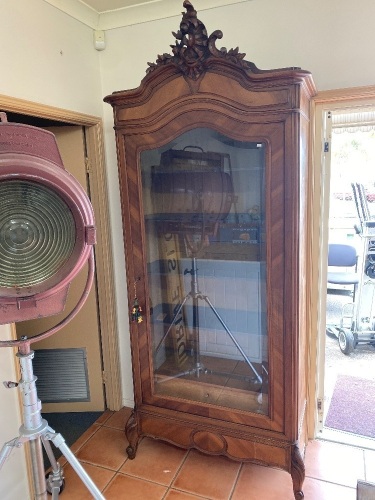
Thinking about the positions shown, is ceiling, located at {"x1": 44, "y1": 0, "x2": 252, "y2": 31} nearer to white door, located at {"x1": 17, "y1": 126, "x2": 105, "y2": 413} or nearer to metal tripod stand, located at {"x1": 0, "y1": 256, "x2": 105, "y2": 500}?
white door, located at {"x1": 17, "y1": 126, "x2": 105, "y2": 413}

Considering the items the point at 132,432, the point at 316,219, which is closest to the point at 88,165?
the point at 316,219

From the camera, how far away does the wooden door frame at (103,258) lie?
216 cm

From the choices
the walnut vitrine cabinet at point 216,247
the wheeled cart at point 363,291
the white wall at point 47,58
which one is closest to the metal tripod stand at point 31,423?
the walnut vitrine cabinet at point 216,247

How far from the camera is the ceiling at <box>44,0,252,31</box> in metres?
1.87

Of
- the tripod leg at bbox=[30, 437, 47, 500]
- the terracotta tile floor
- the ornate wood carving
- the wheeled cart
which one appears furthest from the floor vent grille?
the wheeled cart

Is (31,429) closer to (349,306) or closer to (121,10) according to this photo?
(121,10)

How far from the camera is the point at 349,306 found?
420 cm

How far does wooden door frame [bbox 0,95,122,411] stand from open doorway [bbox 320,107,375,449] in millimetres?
1219

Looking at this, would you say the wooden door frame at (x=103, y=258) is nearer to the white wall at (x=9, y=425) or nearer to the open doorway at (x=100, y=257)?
the open doorway at (x=100, y=257)

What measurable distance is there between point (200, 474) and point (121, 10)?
240 centimetres

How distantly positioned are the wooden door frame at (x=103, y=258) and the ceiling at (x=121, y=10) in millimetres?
484

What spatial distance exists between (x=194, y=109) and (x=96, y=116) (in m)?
0.80

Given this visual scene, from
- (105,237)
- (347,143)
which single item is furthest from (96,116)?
(347,143)

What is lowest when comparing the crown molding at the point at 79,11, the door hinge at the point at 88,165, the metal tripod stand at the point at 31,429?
the metal tripod stand at the point at 31,429
